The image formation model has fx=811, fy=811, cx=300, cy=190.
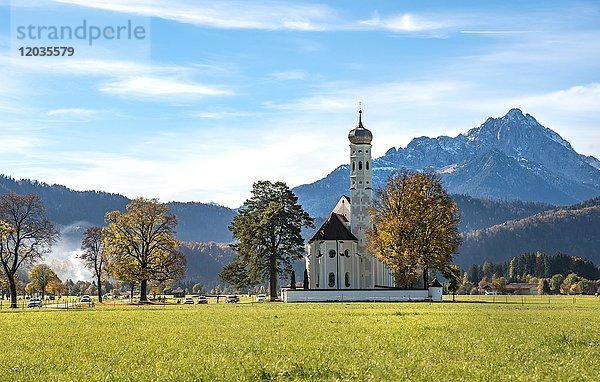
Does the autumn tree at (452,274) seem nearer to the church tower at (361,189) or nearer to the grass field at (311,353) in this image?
the church tower at (361,189)

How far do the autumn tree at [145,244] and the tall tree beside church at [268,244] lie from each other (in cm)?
855

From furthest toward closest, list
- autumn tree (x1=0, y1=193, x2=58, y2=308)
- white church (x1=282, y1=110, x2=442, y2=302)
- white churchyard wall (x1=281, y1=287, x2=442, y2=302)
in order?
white church (x1=282, y1=110, x2=442, y2=302), white churchyard wall (x1=281, y1=287, x2=442, y2=302), autumn tree (x1=0, y1=193, x2=58, y2=308)

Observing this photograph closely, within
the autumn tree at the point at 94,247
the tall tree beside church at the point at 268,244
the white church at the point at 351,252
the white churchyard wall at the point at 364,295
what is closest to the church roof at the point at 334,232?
the white church at the point at 351,252

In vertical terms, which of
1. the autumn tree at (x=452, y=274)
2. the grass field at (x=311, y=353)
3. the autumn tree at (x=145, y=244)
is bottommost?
the grass field at (x=311, y=353)

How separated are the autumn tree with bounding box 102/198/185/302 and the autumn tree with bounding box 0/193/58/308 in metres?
8.46

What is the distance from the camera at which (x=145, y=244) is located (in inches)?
3428

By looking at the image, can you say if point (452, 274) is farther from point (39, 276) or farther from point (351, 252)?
point (39, 276)

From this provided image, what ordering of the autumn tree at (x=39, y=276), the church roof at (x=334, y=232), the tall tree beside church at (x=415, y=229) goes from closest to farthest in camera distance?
the tall tree beside church at (x=415, y=229) → the church roof at (x=334, y=232) → the autumn tree at (x=39, y=276)

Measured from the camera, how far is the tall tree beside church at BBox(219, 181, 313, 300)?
91.9 meters

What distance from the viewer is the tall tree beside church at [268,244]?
91.9 metres

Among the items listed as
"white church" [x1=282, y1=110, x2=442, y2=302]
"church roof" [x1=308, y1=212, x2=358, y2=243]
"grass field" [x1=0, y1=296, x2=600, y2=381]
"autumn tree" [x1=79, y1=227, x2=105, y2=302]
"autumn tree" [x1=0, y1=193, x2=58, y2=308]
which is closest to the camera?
"grass field" [x1=0, y1=296, x2=600, y2=381]

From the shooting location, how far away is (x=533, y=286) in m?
190

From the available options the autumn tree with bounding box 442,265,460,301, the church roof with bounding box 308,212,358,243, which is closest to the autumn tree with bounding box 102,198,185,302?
the church roof with bounding box 308,212,358,243

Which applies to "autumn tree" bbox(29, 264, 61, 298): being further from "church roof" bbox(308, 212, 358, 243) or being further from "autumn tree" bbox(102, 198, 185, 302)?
"church roof" bbox(308, 212, 358, 243)
